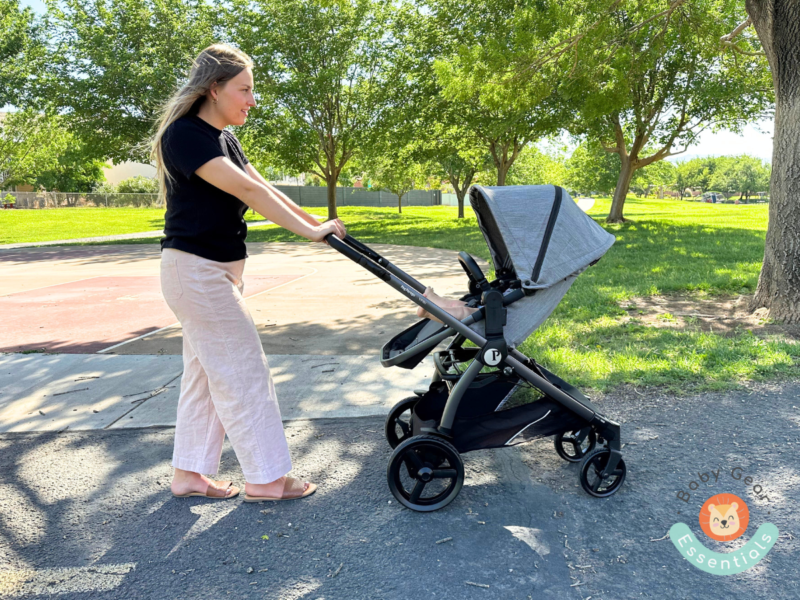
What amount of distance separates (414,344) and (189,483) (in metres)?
1.37

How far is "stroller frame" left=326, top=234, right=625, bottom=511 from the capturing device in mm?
2842

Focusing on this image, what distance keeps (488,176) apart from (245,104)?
142 feet

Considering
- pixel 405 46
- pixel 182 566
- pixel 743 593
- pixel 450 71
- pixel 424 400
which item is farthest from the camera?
pixel 405 46

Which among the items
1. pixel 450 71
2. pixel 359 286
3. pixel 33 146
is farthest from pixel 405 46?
pixel 33 146

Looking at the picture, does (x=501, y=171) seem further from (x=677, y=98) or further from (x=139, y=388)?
(x=139, y=388)

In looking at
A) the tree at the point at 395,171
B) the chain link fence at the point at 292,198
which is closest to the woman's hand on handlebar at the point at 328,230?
the tree at the point at 395,171

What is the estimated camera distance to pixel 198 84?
2684mm

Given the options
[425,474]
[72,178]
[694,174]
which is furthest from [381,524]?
[694,174]

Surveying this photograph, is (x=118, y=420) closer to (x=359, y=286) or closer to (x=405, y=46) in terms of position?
(x=359, y=286)

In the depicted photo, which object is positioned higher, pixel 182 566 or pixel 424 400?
pixel 424 400

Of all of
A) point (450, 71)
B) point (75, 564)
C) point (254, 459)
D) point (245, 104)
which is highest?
point (450, 71)

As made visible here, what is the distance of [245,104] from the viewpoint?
9.24 ft

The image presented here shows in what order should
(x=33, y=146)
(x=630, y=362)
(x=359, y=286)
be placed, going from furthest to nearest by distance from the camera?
1. (x=33, y=146)
2. (x=359, y=286)
3. (x=630, y=362)

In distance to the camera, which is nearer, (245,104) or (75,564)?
(75,564)
